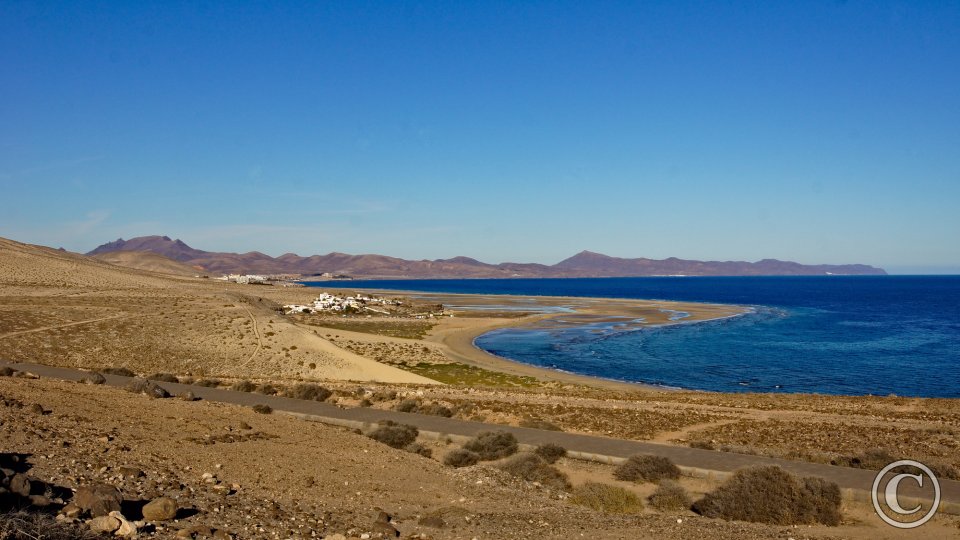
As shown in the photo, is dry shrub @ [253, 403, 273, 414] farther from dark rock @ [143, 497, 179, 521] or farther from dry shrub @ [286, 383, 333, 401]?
dark rock @ [143, 497, 179, 521]

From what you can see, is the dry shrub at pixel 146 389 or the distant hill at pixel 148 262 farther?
the distant hill at pixel 148 262

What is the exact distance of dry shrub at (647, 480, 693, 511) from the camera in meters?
11.5

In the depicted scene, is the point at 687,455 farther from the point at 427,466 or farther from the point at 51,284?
the point at 51,284

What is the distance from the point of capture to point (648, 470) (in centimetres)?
1330

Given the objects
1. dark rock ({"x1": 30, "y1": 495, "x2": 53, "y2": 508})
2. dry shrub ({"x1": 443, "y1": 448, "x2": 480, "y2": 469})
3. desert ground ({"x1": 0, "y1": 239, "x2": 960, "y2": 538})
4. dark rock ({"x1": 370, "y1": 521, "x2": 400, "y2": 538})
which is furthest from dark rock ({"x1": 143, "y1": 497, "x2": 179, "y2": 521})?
dry shrub ({"x1": 443, "y1": 448, "x2": 480, "y2": 469})

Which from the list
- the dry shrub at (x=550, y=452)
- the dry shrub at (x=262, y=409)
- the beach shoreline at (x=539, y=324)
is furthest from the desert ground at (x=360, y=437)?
the beach shoreline at (x=539, y=324)

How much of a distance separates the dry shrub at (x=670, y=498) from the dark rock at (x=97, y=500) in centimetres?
822

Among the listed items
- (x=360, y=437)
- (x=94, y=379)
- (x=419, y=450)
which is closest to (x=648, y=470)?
(x=419, y=450)

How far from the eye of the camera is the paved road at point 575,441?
12.6 meters

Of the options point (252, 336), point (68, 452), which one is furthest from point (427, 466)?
point (252, 336)

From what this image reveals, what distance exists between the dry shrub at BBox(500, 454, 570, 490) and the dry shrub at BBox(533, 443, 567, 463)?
77 cm

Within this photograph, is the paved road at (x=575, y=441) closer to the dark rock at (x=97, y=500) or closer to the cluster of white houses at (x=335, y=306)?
the dark rock at (x=97, y=500)

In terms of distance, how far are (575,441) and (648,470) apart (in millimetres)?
2799

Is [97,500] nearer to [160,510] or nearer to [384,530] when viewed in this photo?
[160,510]
